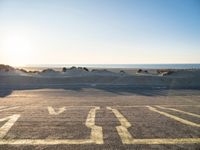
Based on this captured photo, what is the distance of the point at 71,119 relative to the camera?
30.1 feet

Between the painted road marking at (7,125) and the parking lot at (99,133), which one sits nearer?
the parking lot at (99,133)

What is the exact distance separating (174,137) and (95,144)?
2.03 m

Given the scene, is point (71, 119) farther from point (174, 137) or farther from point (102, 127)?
point (174, 137)

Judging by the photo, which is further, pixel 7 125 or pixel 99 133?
pixel 7 125

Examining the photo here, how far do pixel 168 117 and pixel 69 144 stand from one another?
4.75 metres

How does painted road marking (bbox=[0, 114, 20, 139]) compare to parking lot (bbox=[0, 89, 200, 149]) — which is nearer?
parking lot (bbox=[0, 89, 200, 149])

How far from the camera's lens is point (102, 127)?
767 centimetres

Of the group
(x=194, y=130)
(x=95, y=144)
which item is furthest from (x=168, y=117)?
(x=95, y=144)

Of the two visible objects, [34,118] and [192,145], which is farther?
[34,118]

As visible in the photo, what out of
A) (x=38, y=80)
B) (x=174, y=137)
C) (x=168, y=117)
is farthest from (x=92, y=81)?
(x=174, y=137)

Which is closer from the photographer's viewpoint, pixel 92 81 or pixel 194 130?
pixel 194 130

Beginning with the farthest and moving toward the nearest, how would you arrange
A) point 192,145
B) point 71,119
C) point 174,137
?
1. point 71,119
2. point 174,137
3. point 192,145

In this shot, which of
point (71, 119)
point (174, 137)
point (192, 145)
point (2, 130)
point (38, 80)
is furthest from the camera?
point (38, 80)

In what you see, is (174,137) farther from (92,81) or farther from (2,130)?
(92,81)
